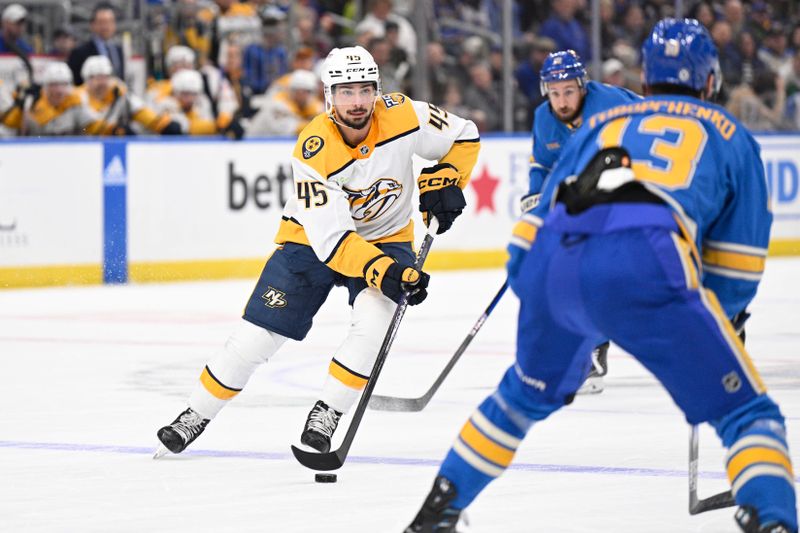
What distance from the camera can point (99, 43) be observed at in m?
10.3

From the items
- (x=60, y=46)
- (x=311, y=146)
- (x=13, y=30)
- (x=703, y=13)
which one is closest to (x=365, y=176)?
(x=311, y=146)

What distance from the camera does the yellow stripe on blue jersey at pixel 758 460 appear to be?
9.29 ft

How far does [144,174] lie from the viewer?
10203 mm

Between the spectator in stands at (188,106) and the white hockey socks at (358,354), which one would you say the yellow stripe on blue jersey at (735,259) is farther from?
the spectator in stands at (188,106)

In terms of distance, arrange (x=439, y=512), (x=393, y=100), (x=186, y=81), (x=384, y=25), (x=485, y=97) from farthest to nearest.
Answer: (x=485, y=97) < (x=384, y=25) < (x=186, y=81) < (x=393, y=100) < (x=439, y=512)

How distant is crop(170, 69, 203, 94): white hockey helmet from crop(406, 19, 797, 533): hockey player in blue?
25.4 feet

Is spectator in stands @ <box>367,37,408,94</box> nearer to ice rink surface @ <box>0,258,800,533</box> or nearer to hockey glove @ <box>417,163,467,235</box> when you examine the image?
ice rink surface @ <box>0,258,800,533</box>

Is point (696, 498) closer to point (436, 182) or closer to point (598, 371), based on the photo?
point (436, 182)

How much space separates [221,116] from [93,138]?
3.77ft

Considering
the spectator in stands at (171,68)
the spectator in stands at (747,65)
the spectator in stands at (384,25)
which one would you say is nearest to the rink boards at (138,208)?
the spectator in stands at (171,68)

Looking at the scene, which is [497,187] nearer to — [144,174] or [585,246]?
[144,174]

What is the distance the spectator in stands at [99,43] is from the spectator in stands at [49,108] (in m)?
0.22

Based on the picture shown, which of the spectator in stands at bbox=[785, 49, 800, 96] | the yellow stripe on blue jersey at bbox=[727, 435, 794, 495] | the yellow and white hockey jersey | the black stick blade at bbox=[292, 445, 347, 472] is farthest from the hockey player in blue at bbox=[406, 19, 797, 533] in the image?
the spectator in stands at bbox=[785, 49, 800, 96]

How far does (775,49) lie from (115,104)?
5924 millimetres
